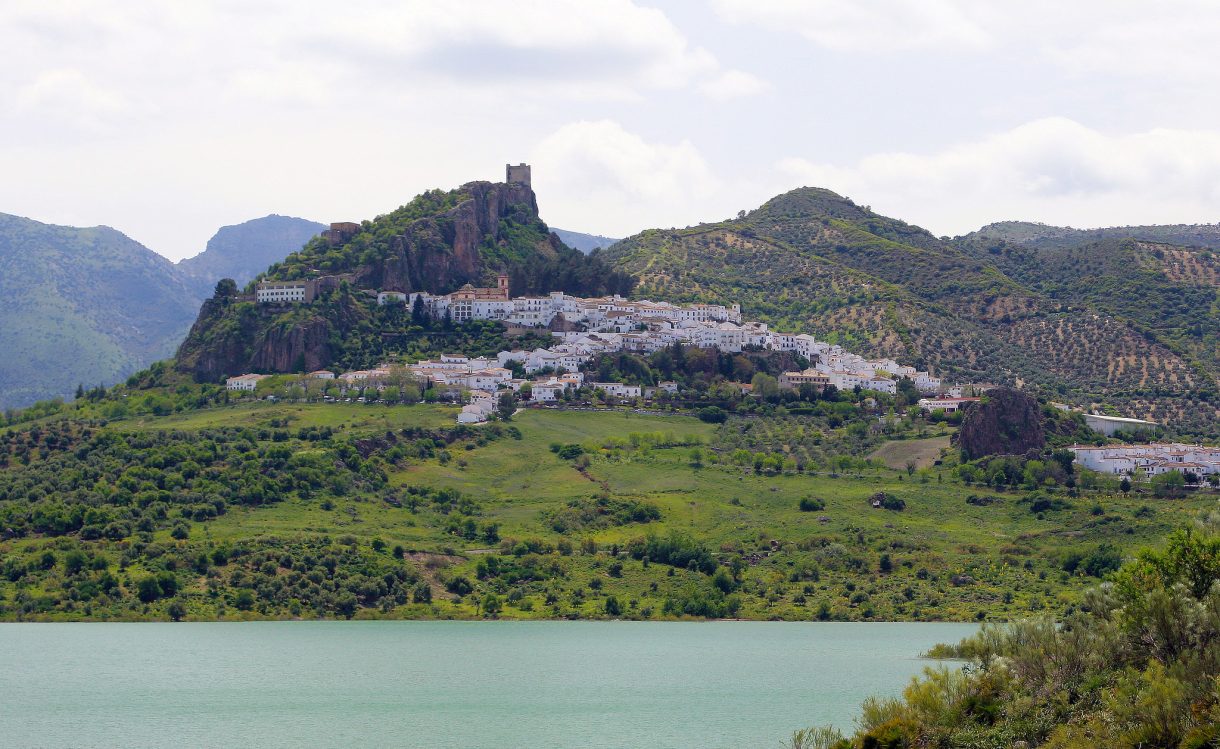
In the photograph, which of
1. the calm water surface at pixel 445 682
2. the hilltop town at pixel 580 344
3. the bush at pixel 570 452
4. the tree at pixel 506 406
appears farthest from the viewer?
the hilltop town at pixel 580 344

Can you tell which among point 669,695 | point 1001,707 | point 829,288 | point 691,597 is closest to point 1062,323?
point 829,288

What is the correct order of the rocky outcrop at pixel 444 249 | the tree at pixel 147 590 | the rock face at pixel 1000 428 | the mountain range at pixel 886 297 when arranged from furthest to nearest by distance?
the rocky outcrop at pixel 444 249, the mountain range at pixel 886 297, the rock face at pixel 1000 428, the tree at pixel 147 590

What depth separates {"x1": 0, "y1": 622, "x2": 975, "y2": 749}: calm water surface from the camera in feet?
172

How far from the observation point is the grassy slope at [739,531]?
288 feet

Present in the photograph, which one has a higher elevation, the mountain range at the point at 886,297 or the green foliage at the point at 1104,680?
the mountain range at the point at 886,297

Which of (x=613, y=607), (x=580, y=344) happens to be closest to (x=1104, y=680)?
(x=613, y=607)

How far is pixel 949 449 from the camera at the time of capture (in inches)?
4638

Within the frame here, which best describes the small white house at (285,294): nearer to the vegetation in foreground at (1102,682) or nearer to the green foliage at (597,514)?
the green foliage at (597,514)

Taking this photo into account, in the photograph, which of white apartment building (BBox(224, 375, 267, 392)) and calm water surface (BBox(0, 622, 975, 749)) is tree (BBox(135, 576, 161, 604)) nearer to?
calm water surface (BBox(0, 622, 975, 749))

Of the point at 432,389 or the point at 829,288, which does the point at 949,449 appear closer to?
the point at 432,389

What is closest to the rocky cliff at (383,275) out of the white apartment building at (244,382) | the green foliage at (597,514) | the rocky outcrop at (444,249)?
the rocky outcrop at (444,249)

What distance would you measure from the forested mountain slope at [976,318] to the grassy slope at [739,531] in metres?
45.0

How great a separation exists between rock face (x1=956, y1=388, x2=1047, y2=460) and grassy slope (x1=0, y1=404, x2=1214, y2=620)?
207 inches

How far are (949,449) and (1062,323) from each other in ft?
181
